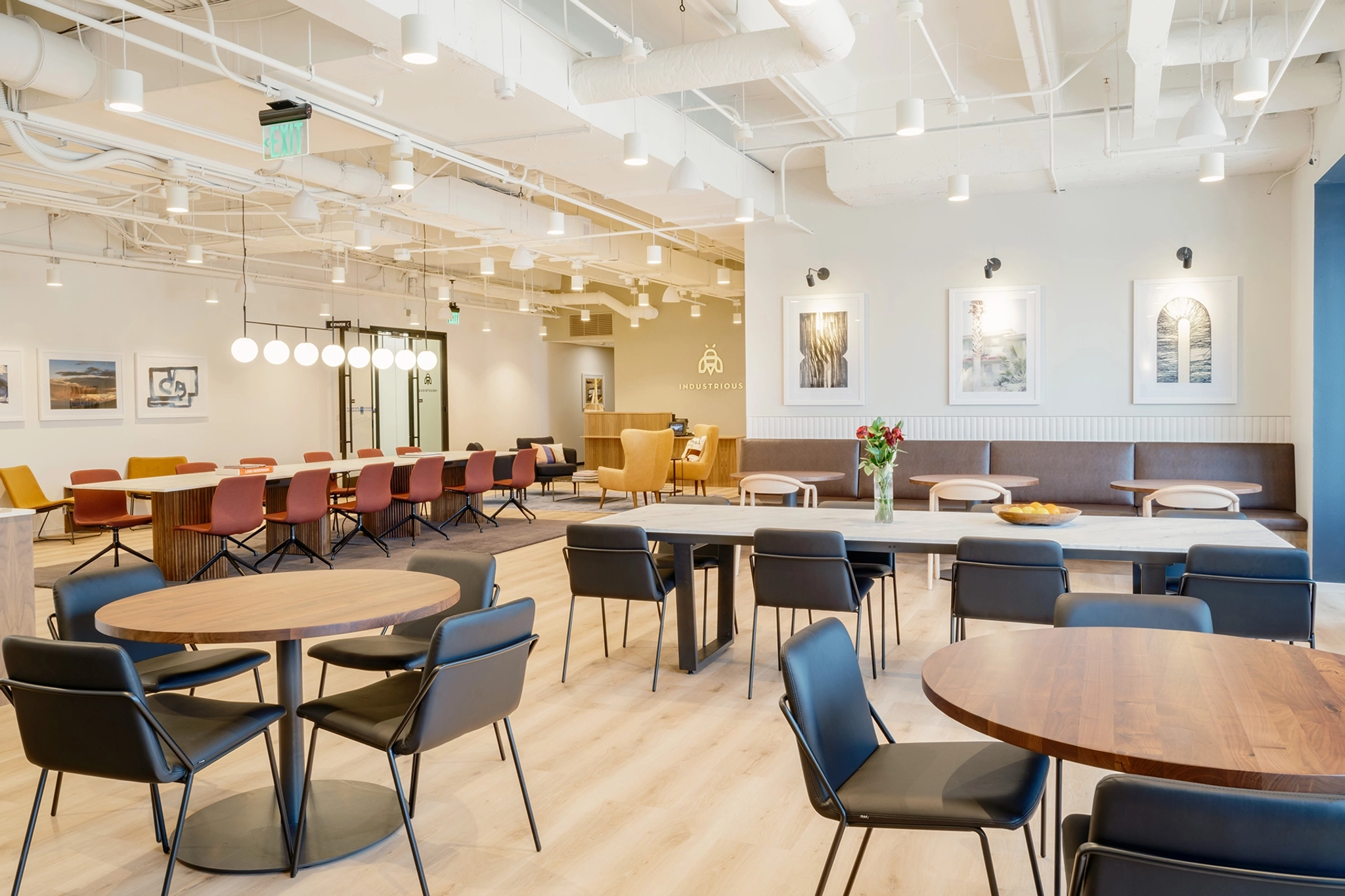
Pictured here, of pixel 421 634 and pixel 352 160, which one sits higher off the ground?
pixel 352 160

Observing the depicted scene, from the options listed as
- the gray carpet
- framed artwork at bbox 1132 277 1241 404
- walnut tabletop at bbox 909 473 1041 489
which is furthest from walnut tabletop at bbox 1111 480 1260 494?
the gray carpet

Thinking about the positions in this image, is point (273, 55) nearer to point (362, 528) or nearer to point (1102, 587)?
point (362, 528)

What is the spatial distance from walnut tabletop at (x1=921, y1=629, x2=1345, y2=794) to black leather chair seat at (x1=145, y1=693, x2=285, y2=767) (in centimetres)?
196

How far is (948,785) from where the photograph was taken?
2.26m

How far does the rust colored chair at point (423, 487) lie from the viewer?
9914mm

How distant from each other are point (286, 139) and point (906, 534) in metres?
4.25

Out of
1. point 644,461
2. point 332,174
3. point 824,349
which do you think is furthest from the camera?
point 644,461

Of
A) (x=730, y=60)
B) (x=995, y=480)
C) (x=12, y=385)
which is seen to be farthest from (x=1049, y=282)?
(x=12, y=385)

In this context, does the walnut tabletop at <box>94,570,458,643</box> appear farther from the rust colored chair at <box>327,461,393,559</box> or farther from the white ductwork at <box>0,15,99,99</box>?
the rust colored chair at <box>327,461,393,559</box>

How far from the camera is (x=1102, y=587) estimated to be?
721 centimetres

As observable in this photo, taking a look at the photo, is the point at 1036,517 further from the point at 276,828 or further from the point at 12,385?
the point at 12,385

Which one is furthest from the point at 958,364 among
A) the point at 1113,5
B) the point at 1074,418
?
the point at 1113,5

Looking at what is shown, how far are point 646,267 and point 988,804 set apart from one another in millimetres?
11612

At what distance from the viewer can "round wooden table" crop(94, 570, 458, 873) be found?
276cm
